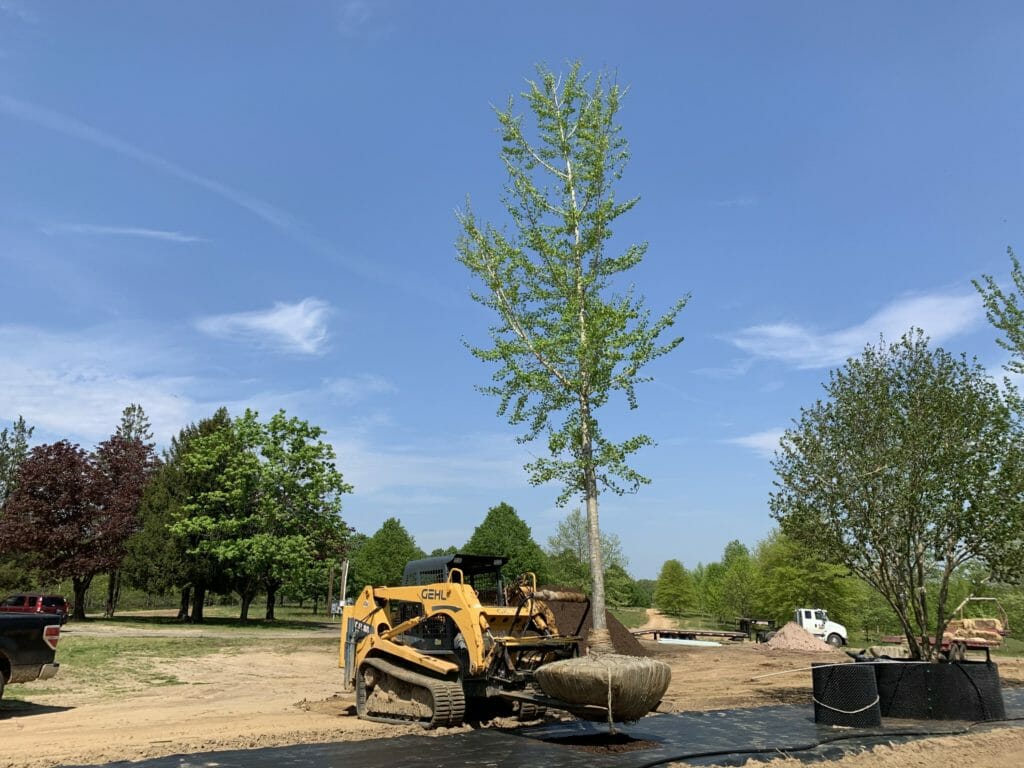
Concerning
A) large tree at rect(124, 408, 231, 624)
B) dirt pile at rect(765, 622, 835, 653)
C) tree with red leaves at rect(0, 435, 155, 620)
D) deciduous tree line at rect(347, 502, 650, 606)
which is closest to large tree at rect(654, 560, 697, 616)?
deciduous tree line at rect(347, 502, 650, 606)

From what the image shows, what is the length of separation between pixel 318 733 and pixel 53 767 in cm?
370

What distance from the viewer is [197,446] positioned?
4506 cm

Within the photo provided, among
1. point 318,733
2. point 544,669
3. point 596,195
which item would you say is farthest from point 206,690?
point 596,195

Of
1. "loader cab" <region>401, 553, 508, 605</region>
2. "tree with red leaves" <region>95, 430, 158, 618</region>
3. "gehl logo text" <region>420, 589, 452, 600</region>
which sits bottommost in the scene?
"gehl logo text" <region>420, 589, 452, 600</region>

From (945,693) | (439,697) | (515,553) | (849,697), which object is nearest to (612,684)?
(439,697)

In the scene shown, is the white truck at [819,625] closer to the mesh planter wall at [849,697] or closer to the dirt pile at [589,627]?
the dirt pile at [589,627]

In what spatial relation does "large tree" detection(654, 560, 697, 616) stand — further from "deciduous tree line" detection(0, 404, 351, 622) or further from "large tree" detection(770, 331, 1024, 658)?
"large tree" detection(770, 331, 1024, 658)

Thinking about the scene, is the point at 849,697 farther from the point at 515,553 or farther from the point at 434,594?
the point at 515,553

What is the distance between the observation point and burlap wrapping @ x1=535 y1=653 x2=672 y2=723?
10.0 m

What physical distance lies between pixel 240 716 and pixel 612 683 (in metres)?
7.78

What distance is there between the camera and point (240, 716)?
45.6 feet

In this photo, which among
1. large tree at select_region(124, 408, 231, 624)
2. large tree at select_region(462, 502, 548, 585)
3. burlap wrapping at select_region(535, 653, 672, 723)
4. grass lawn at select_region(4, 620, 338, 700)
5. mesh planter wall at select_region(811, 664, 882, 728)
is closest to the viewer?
burlap wrapping at select_region(535, 653, 672, 723)

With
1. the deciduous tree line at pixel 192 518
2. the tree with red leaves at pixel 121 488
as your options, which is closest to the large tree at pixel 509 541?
the deciduous tree line at pixel 192 518

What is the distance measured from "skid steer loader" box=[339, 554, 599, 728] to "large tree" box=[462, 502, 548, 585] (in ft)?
171
